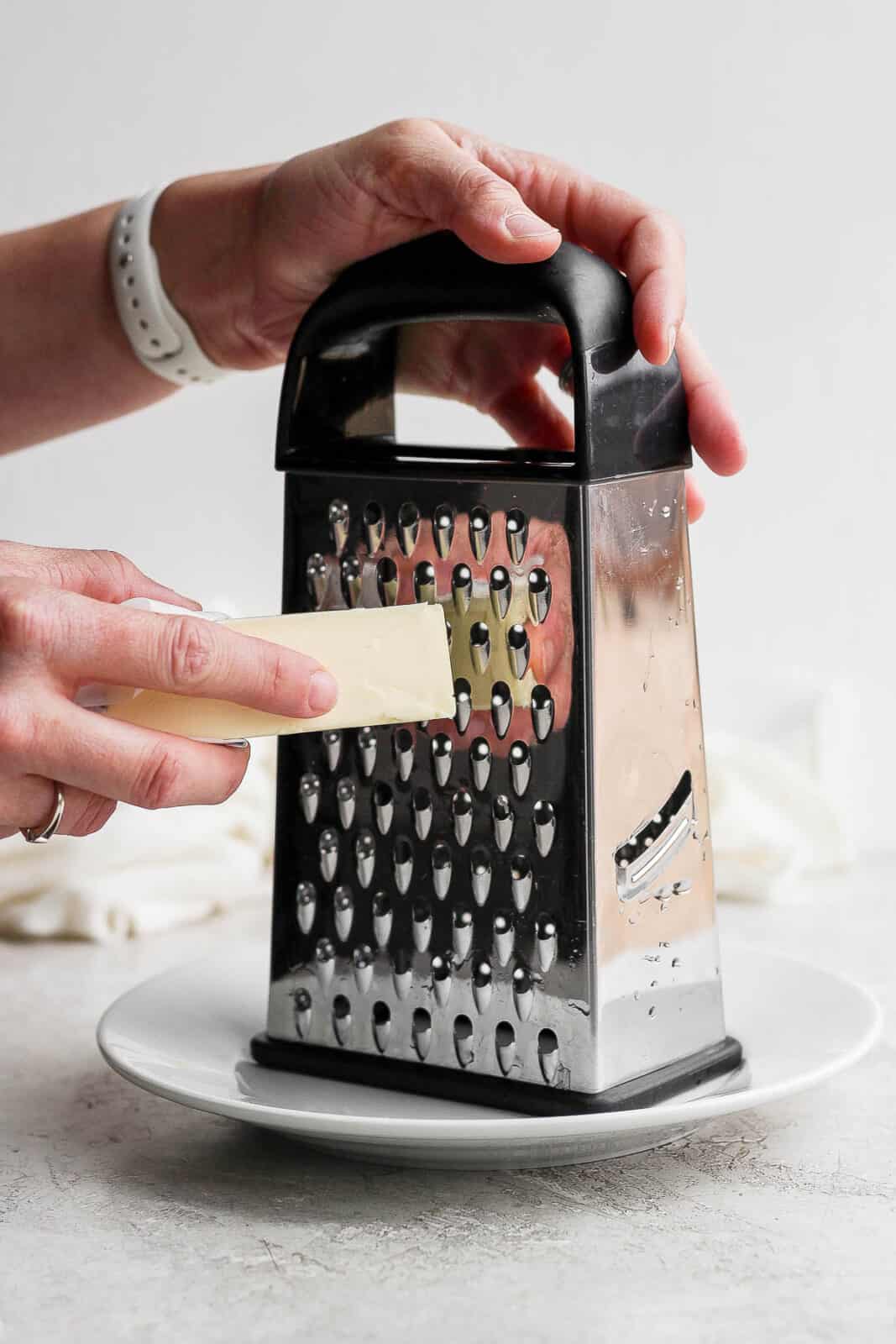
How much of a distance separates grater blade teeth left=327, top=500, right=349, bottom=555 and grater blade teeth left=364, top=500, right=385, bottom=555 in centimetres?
1

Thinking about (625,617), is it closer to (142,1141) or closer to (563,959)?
(563,959)

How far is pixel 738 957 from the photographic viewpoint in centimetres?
94

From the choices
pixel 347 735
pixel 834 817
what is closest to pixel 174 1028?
pixel 347 735

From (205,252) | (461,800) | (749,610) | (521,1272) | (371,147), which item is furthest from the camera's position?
(749,610)

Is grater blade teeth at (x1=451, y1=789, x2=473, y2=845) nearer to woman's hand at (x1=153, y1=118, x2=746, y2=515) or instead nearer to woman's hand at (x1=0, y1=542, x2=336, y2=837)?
woman's hand at (x1=0, y1=542, x2=336, y2=837)

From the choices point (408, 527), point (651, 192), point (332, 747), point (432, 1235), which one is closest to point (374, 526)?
point (408, 527)

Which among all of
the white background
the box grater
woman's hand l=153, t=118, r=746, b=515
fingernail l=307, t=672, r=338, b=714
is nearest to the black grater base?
the box grater

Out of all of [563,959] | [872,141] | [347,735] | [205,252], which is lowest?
[563,959]

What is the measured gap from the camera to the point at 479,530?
2.38ft

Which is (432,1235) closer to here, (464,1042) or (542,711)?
(464,1042)

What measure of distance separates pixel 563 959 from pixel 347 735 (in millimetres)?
169

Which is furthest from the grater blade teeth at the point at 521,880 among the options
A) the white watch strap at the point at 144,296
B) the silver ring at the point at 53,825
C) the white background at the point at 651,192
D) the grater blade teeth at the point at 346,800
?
the white background at the point at 651,192

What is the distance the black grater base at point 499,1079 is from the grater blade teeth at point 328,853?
0.31 feet

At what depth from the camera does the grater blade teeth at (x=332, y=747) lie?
784mm
